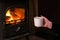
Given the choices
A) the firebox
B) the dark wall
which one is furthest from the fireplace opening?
the dark wall

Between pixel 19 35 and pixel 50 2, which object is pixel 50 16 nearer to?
pixel 50 2

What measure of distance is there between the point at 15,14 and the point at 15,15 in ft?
0.05

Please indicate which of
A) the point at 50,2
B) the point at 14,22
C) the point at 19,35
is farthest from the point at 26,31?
the point at 50,2

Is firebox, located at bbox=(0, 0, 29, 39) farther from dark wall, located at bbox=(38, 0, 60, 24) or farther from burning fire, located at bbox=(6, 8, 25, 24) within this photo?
dark wall, located at bbox=(38, 0, 60, 24)

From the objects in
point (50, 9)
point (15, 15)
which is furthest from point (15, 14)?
point (50, 9)

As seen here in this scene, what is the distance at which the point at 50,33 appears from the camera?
2.02 metres

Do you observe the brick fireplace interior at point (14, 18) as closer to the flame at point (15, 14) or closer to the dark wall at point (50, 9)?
the flame at point (15, 14)

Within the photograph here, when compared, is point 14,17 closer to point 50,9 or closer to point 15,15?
point 15,15

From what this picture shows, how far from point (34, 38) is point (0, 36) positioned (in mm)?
540

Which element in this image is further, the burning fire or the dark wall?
the dark wall

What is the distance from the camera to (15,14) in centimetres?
189

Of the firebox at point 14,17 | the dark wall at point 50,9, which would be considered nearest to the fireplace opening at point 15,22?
the firebox at point 14,17

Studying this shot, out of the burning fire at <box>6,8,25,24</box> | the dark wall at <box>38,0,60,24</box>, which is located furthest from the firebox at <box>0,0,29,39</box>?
the dark wall at <box>38,0,60,24</box>

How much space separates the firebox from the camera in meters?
1.75
